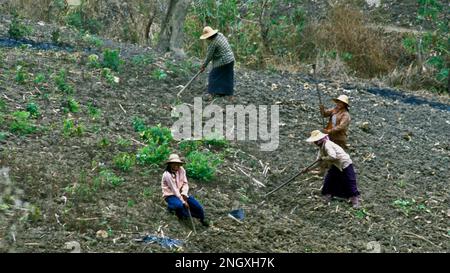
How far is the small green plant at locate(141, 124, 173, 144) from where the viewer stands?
9953 mm

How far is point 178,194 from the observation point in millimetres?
8250

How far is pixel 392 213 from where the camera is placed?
972 cm

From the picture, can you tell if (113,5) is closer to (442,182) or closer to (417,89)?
(417,89)

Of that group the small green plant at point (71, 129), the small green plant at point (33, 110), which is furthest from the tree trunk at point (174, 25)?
the small green plant at point (71, 129)

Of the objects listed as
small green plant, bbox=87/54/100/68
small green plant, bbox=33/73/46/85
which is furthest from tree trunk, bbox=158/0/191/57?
small green plant, bbox=33/73/46/85

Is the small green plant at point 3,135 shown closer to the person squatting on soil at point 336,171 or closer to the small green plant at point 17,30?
the person squatting on soil at point 336,171

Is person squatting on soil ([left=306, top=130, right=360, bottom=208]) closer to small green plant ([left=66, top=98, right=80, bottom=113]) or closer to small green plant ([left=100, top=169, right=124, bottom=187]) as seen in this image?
small green plant ([left=100, top=169, right=124, bottom=187])

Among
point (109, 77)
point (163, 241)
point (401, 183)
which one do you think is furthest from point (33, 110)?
point (401, 183)

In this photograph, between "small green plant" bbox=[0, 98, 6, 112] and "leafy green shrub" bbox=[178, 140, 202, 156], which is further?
"leafy green shrub" bbox=[178, 140, 202, 156]

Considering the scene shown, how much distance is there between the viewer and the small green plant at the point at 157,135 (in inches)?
392

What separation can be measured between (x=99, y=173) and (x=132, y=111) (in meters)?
2.19

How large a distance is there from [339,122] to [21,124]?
3.16 meters

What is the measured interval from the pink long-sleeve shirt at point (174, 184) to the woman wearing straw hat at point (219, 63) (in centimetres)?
358

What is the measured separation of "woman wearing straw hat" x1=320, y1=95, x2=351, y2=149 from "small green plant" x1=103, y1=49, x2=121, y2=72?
10.1 ft
